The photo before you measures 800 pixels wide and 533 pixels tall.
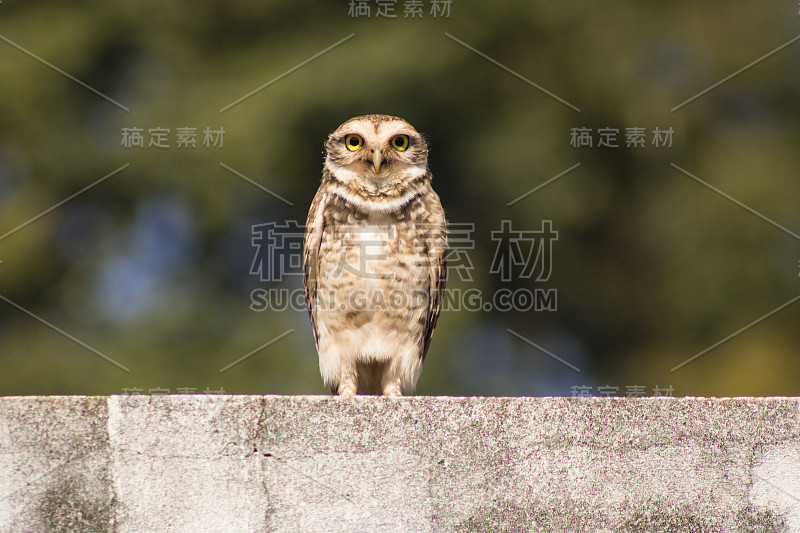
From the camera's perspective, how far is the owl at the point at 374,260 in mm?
4441

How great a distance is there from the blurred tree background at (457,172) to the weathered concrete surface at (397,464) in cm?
596

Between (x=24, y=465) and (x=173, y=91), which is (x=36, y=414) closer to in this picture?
(x=24, y=465)

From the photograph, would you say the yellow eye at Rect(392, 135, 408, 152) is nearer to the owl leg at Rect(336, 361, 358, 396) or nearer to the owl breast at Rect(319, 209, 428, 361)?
the owl breast at Rect(319, 209, 428, 361)

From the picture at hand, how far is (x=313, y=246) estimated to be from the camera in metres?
4.60

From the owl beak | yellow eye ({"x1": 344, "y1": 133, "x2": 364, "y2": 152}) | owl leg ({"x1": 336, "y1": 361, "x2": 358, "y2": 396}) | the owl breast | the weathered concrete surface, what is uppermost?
yellow eye ({"x1": 344, "y1": 133, "x2": 364, "y2": 152})

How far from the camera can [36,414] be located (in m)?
2.60

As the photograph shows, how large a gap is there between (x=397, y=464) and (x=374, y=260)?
72.4 inches

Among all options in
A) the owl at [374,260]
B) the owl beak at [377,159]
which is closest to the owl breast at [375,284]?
the owl at [374,260]

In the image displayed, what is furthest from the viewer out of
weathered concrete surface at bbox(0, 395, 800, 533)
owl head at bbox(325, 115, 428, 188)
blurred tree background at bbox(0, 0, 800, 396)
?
blurred tree background at bbox(0, 0, 800, 396)

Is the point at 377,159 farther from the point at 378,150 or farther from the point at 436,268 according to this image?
the point at 436,268

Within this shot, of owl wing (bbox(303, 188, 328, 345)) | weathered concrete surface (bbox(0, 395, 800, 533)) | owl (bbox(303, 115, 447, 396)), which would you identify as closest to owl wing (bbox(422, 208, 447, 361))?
owl (bbox(303, 115, 447, 396))

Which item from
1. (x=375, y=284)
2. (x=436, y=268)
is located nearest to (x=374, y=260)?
(x=375, y=284)

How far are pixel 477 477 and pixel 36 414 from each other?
1.08 metres

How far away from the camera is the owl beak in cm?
464
